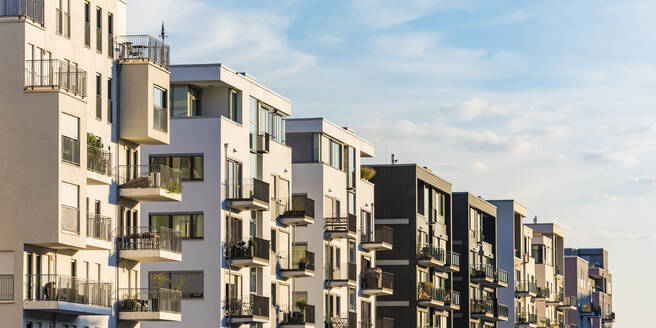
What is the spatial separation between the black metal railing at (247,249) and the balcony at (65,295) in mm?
14484

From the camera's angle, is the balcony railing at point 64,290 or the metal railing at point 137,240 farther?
the metal railing at point 137,240

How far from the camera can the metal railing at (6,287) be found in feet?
168

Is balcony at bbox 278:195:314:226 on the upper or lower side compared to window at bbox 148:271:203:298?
upper

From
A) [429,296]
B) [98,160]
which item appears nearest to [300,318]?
[429,296]

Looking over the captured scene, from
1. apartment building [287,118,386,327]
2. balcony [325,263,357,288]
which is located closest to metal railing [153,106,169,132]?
apartment building [287,118,386,327]

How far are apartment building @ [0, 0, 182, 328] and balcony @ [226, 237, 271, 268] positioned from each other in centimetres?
758

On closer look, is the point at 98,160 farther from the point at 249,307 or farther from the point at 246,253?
the point at 249,307

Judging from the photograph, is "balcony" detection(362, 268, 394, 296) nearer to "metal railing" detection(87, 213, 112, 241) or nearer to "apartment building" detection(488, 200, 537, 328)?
"metal railing" detection(87, 213, 112, 241)

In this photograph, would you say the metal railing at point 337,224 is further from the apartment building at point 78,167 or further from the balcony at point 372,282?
the apartment building at point 78,167

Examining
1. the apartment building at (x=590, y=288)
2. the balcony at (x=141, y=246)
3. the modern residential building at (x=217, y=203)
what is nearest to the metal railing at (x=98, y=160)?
the balcony at (x=141, y=246)

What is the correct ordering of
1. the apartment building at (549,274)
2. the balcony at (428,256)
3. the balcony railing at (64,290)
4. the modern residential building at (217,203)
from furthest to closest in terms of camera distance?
the apartment building at (549,274) → the balcony at (428,256) → the modern residential building at (217,203) → the balcony railing at (64,290)

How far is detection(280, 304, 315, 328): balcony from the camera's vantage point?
7912 cm

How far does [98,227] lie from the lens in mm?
57000

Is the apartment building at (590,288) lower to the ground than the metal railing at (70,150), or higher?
lower
